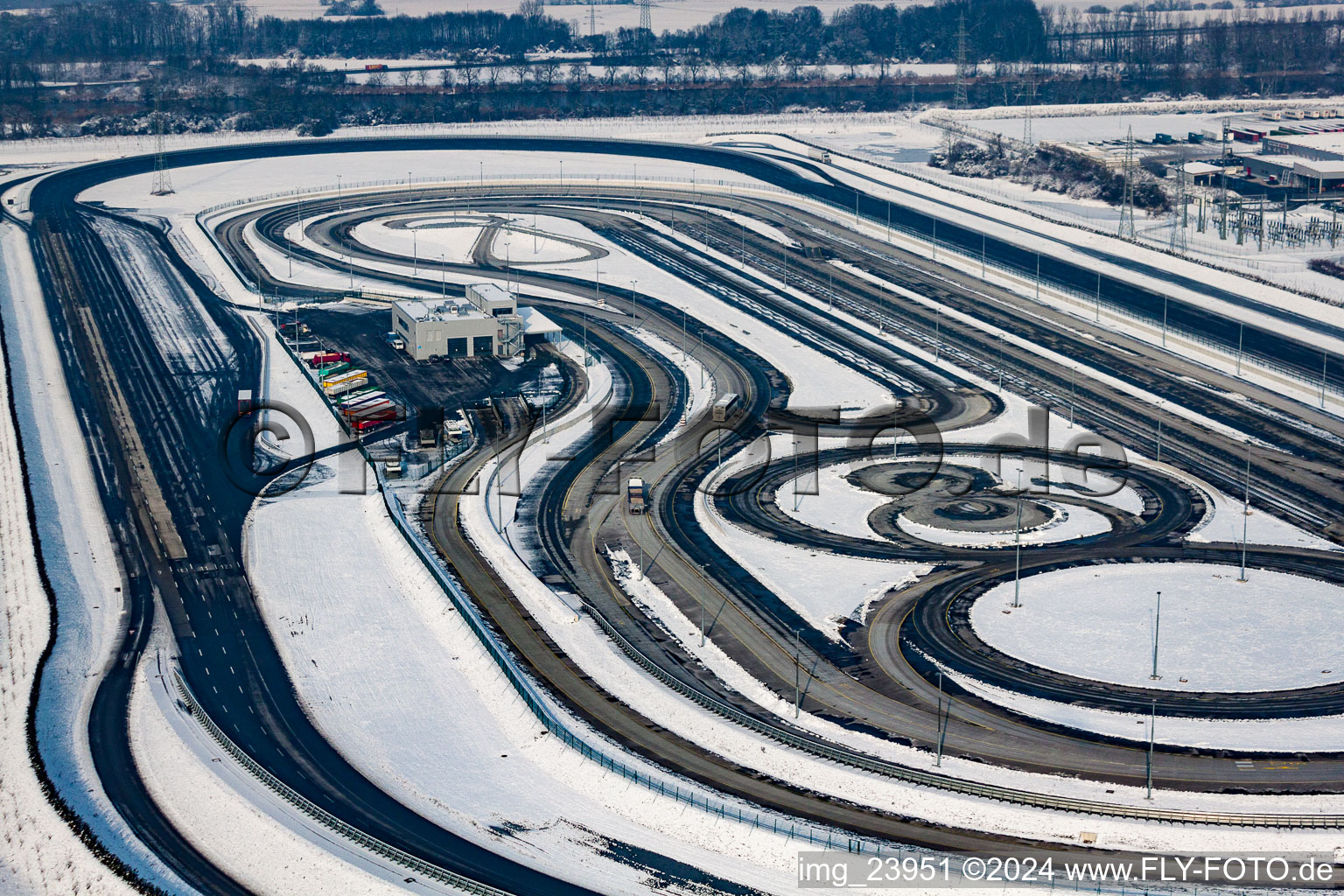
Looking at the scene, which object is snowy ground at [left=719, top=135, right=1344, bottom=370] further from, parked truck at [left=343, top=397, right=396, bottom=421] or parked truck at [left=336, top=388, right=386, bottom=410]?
parked truck at [left=336, top=388, right=386, bottom=410]

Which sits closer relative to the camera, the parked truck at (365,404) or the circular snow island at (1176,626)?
the circular snow island at (1176,626)

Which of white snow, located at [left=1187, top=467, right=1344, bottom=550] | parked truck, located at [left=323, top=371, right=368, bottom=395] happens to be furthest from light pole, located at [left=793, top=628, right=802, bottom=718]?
parked truck, located at [left=323, top=371, right=368, bottom=395]

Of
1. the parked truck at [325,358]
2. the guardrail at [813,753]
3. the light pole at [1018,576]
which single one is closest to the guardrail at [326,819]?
the guardrail at [813,753]

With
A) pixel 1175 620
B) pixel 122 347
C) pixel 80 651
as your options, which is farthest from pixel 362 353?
pixel 1175 620

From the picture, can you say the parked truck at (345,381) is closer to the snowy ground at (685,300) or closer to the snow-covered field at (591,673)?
the snow-covered field at (591,673)

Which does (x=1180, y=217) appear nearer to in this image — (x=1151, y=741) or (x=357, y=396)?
(x=357, y=396)

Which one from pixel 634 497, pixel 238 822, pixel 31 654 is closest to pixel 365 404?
pixel 634 497
